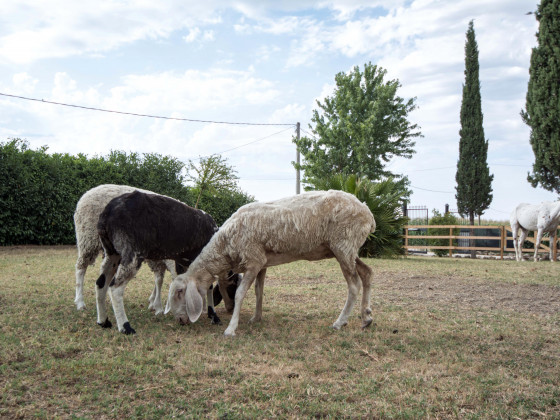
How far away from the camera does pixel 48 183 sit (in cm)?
1734

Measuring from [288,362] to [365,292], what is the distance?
6.52 ft

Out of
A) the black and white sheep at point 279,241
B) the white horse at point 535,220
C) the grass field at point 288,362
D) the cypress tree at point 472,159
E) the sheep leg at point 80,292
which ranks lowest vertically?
the grass field at point 288,362

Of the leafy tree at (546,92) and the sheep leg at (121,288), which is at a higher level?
the leafy tree at (546,92)

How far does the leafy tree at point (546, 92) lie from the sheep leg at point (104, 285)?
23035 mm

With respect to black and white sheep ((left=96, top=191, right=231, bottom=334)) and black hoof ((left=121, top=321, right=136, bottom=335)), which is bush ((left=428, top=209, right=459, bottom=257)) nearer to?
black and white sheep ((left=96, top=191, right=231, bottom=334))

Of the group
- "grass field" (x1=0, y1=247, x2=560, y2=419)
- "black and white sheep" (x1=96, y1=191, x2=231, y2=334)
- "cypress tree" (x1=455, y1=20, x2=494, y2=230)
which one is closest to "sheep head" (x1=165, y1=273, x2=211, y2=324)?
"grass field" (x1=0, y1=247, x2=560, y2=419)

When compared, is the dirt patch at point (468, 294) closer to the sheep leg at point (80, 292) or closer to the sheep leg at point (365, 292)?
the sheep leg at point (365, 292)

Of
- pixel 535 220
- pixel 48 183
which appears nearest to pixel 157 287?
pixel 48 183

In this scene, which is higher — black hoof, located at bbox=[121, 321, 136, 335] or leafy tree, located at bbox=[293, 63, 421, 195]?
leafy tree, located at bbox=[293, 63, 421, 195]

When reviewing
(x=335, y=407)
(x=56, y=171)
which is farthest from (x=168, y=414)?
(x=56, y=171)

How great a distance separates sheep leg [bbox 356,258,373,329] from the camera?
5.84 m

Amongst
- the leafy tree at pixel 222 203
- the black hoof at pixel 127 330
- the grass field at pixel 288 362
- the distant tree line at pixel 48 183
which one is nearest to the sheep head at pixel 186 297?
the grass field at pixel 288 362

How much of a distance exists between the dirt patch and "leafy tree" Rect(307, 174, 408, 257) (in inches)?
209

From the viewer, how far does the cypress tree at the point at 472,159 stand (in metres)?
32.4
